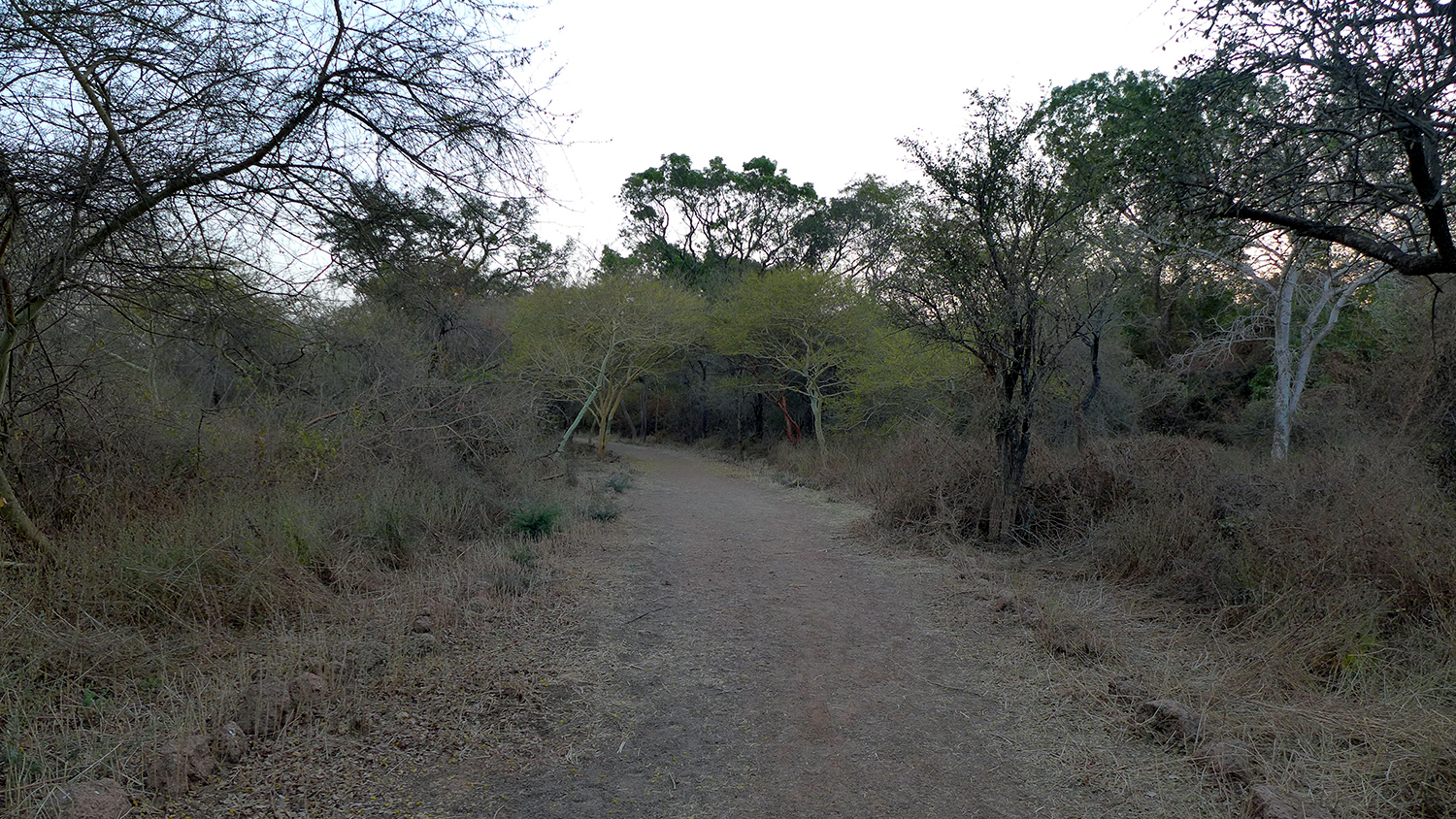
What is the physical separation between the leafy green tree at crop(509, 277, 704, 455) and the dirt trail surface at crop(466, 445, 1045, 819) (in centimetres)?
1117

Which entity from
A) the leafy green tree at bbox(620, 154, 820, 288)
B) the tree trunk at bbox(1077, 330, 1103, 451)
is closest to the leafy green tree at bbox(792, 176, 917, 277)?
the leafy green tree at bbox(620, 154, 820, 288)

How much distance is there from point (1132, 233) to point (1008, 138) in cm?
182

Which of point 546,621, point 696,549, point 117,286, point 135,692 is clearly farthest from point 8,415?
point 696,549

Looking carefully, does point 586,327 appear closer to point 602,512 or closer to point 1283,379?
point 602,512

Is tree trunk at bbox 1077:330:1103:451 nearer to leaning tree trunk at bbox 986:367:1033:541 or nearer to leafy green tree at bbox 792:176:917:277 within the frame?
leaning tree trunk at bbox 986:367:1033:541

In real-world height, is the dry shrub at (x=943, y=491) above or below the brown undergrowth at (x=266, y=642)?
above

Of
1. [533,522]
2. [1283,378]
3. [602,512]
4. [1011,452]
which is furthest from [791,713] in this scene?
[1283,378]

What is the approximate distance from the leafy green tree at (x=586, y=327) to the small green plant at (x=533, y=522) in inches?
360

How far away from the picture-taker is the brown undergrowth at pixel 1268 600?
11.2ft

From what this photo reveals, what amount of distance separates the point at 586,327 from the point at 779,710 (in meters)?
15.8

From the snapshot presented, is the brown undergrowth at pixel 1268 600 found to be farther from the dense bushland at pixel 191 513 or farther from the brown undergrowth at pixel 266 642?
the dense bushland at pixel 191 513

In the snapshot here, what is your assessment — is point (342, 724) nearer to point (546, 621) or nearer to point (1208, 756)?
point (546, 621)

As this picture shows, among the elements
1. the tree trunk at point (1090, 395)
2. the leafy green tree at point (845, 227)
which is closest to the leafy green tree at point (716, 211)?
the leafy green tree at point (845, 227)

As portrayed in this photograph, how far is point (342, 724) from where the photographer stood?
3549mm
